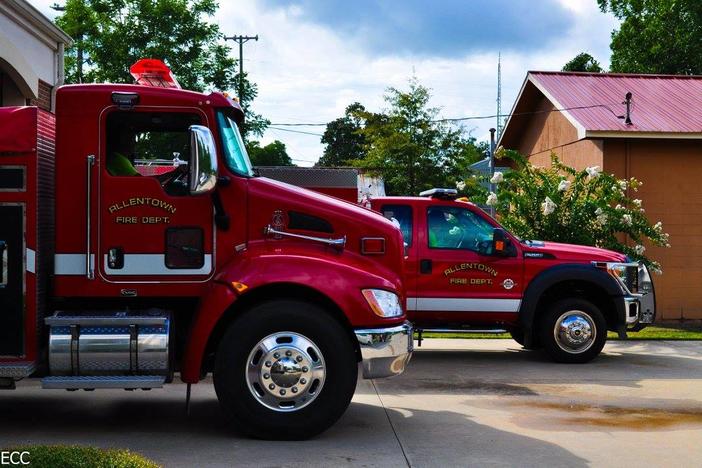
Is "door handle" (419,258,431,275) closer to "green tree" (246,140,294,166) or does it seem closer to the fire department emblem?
the fire department emblem

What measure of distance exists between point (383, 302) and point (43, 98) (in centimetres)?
1083

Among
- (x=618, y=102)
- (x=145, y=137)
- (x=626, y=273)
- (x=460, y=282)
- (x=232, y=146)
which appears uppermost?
(x=618, y=102)

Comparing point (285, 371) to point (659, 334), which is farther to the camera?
point (659, 334)

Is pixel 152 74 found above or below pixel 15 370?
above

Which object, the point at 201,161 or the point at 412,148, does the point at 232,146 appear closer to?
the point at 201,161

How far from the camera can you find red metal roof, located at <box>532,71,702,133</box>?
1742 cm

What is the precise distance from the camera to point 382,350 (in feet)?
22.2

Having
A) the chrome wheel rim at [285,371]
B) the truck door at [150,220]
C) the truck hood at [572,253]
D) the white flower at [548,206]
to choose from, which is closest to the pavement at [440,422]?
the chrome wheel rim at [285,371]

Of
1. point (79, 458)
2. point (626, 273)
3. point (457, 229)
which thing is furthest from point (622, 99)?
point (79, 458)

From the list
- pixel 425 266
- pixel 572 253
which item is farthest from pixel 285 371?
pixel 572 253

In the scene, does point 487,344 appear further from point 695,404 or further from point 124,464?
point 124,464

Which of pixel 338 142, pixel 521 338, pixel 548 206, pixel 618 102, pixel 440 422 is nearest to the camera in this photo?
pixel 440 422

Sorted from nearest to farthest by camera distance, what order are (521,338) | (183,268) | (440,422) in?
(183,268) < (440,422) < (521,338)

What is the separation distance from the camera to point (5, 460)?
533 centimetres
